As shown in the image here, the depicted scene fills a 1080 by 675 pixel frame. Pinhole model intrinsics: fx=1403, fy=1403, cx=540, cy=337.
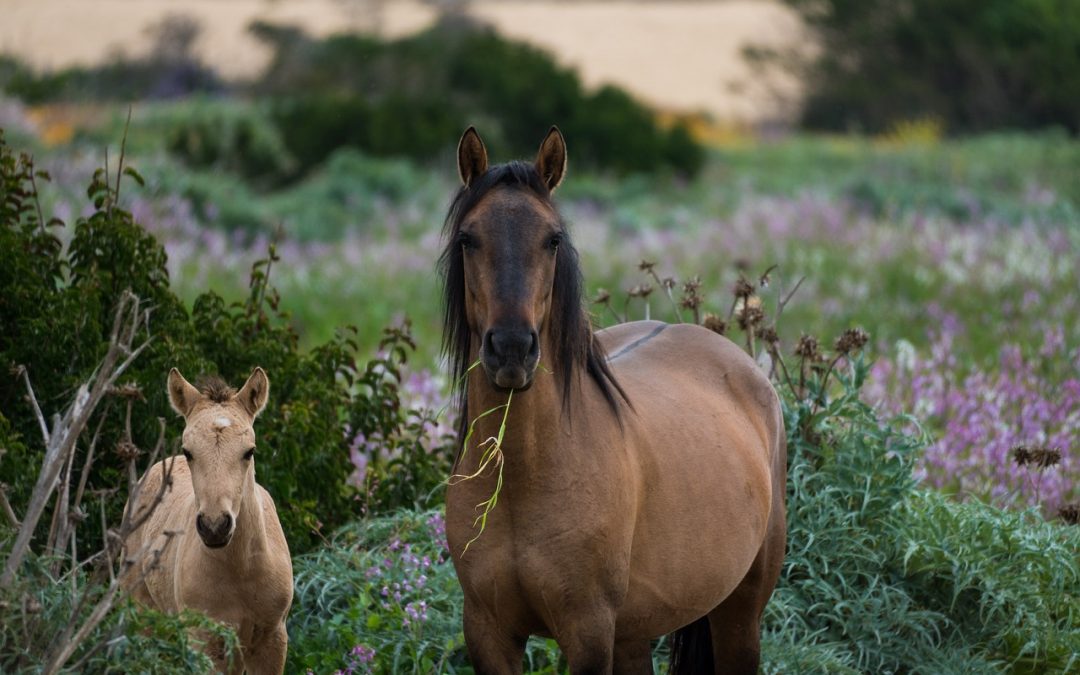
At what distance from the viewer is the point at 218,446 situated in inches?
160

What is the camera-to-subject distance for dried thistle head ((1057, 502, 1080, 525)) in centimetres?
582

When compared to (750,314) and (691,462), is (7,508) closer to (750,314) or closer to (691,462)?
(691,462)

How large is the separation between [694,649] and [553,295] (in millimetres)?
1766

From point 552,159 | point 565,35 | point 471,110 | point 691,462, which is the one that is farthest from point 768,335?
point 565,35

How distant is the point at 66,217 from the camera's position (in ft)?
39.3

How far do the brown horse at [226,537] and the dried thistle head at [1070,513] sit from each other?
324 centimetres

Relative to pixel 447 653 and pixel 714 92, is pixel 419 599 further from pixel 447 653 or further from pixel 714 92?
pixel 714 92

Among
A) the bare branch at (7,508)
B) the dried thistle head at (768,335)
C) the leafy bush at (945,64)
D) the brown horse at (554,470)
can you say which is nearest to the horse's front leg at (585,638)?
the brown horse at (554,470)

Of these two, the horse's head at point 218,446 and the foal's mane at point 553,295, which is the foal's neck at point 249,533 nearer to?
the horse's head at point 218,446

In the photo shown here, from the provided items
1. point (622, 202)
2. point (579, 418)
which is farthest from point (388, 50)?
point (579, 418)

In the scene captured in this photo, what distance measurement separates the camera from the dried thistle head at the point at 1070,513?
5.82 metres

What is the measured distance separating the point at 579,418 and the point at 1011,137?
21923 mm

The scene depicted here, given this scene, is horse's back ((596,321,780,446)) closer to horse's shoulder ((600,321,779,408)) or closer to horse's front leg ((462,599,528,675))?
horse's shoulder ((600,321,779,408))

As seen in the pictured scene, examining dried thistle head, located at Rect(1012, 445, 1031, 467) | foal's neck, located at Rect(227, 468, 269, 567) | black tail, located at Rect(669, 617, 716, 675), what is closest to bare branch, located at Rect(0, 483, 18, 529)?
foal's neck, located at Rect(227, 468, 269, 567)
